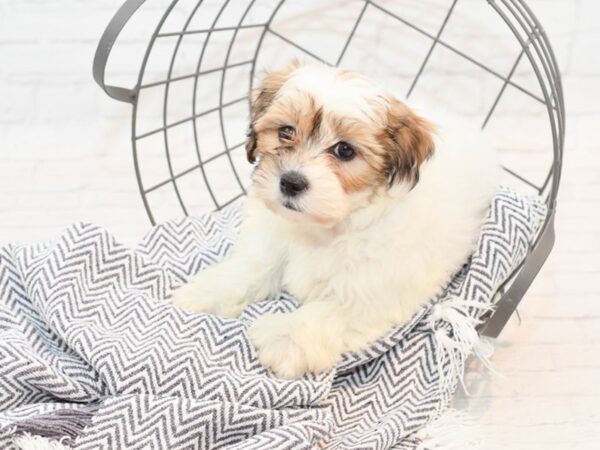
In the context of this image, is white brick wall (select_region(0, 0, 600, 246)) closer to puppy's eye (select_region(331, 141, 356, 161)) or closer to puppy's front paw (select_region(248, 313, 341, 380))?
puppy's front paw (select_region(248, 313, 341, 380))

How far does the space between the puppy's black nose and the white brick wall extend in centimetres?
120

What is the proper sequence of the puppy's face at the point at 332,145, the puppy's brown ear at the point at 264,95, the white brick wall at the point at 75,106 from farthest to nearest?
the white brick wall at the point at 75,106, the puppy's brown ear at the point at 264,95, the puppy's face at the point at 332,145

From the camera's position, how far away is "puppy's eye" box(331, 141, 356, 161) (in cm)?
198

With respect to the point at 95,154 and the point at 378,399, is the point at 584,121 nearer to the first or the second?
the point at 378,399

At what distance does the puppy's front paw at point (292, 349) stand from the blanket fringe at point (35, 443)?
1.82 ft

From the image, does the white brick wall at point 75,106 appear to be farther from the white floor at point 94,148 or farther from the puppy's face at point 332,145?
the puppy's face at point 332,145

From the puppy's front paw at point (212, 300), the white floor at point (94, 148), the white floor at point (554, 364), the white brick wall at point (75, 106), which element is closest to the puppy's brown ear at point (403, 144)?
the puppy's front paw at point (212, 300)

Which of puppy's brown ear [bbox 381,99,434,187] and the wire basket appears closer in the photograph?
puppy's brown ear [bbox 381,99,434,187]

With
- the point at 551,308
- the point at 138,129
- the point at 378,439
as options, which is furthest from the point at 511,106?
the point at 378,439

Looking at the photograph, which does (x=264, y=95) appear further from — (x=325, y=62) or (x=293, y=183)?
(x=325, y=62)

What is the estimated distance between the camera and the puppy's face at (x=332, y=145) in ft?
6.39

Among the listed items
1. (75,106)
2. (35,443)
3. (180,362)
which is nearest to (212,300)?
(180,362)

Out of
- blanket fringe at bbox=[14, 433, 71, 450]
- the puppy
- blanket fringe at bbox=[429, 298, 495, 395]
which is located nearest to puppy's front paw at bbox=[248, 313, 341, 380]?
the puppy

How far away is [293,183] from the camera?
193 cm
